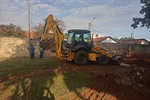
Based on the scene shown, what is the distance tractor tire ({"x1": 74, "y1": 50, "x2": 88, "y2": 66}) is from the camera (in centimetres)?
1206

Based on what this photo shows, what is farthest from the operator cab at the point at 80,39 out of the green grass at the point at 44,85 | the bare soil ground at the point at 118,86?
the green grass at the point at 44,85

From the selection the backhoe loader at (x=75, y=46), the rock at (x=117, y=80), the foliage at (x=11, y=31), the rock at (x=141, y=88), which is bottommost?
the rock at (x=141, y=88)

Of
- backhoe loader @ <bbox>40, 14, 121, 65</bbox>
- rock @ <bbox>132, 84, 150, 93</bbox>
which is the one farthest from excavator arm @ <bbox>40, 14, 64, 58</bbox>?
rock @ <bbox>132, 84, 150, 93</bbox>

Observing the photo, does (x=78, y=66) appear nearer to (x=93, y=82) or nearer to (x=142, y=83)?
(x=93, y=82)

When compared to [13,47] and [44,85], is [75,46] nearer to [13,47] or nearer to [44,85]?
[44,85]

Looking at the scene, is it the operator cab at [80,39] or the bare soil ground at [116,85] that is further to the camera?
the operator cab at [80,39]

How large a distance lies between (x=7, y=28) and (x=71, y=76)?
28.2 meters

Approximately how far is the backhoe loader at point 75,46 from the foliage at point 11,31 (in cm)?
2243

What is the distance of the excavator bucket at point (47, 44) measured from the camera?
12.8 metres

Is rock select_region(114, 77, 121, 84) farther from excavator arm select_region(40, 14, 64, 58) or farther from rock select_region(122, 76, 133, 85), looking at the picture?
excavator arm select_region(40, 14, 64, 58)

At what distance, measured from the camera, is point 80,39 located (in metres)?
12.5

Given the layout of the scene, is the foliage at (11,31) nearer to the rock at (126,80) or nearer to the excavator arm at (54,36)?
the excavator arm at (54,36)

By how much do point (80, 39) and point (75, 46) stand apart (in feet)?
2.16

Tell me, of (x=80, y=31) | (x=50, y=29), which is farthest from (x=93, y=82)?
(x=50, y=29)
